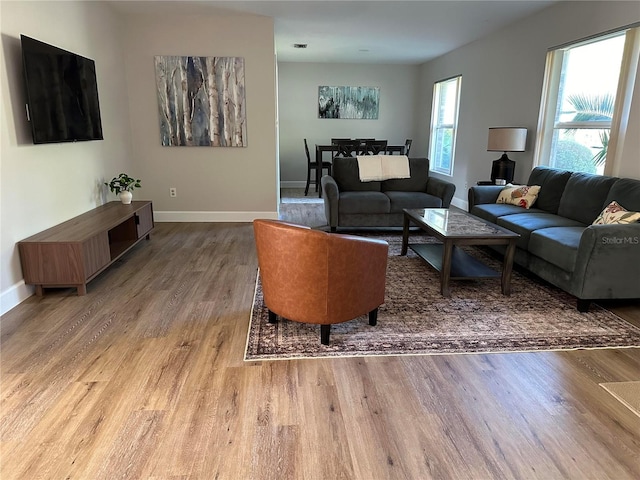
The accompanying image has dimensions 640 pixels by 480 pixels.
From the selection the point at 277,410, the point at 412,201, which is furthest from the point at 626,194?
the point at 277,410

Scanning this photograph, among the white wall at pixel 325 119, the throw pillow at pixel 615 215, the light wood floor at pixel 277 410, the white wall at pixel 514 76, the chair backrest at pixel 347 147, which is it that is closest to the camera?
the light wood floor at pixel 277 410

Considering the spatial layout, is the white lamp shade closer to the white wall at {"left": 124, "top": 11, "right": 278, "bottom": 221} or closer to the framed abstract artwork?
the white wall at {"left": 124, "top": 11, "right": 278, "bottom": 221}

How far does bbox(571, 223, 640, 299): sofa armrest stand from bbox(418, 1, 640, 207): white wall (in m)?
1.17

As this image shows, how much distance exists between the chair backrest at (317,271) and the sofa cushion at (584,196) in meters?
2.20

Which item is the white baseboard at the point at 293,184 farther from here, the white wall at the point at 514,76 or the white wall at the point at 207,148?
the white wall at the point at 207,148

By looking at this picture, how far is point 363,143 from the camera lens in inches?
297

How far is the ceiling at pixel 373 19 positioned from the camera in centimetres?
441

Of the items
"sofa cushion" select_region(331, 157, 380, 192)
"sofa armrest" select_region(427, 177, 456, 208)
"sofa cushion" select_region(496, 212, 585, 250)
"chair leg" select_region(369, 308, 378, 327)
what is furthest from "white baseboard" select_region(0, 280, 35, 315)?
"sofa armrest" select_region(427, 177, 456, 208)

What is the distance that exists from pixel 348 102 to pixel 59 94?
6.28m

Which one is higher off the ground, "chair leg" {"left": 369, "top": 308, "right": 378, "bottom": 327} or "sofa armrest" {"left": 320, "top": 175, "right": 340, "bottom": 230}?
"sofa armrest" {"left": 320, "top": 175, "right": 340, "bottom": 230}

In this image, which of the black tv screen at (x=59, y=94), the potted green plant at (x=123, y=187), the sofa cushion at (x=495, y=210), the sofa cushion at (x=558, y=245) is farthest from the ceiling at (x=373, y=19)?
the sofa cushion at (x=558, y=245)

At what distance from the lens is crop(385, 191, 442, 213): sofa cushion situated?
479cm

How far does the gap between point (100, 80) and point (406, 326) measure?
3953mm

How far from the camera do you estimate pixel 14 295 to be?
291 cm
